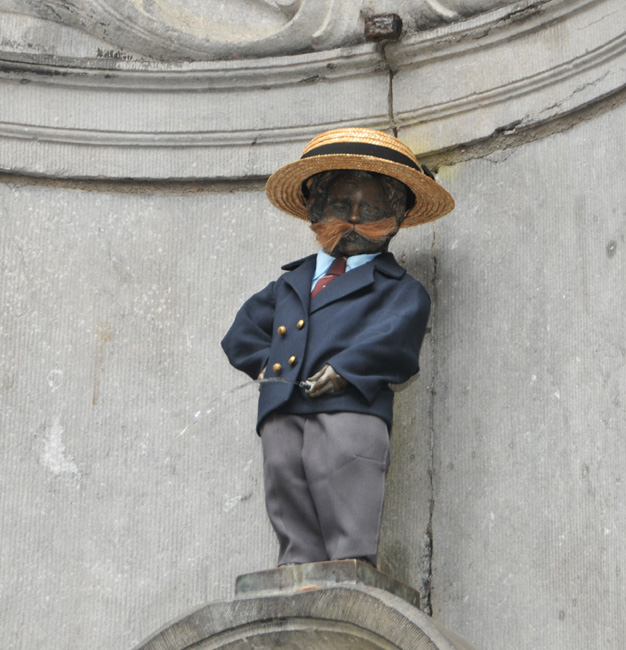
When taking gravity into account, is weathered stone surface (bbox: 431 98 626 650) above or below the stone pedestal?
above

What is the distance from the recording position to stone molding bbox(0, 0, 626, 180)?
425 cm

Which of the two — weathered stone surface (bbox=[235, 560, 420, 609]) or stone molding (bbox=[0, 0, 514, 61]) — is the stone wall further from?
weathered stone surface (bbox=[235, 560, 420, 609])

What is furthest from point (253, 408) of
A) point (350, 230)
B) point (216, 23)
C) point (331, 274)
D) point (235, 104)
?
point (216, 23)

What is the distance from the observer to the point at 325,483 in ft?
11.5

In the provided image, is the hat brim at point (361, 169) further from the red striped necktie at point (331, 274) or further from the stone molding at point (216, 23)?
the stone molding at point (216, 23)

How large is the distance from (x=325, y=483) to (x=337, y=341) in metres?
0.36

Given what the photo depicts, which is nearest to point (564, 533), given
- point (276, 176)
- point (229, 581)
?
point (229, 581)

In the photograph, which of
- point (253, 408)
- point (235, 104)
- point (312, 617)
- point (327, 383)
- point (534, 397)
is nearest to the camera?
point (312, 617)

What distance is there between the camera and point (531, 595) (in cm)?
363

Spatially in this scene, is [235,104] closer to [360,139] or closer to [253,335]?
[360,139]

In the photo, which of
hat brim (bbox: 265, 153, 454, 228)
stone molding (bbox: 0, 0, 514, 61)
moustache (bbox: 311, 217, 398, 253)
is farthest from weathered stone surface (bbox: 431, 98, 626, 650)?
stone molding (bbox: 0, 0, 514, 61)

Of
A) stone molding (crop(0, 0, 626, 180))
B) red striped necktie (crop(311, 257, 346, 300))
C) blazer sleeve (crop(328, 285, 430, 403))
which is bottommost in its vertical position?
blazer sleeve (crop(328, 285, 430, 403))

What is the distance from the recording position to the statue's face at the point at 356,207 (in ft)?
12.4

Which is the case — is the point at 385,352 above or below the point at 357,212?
below
